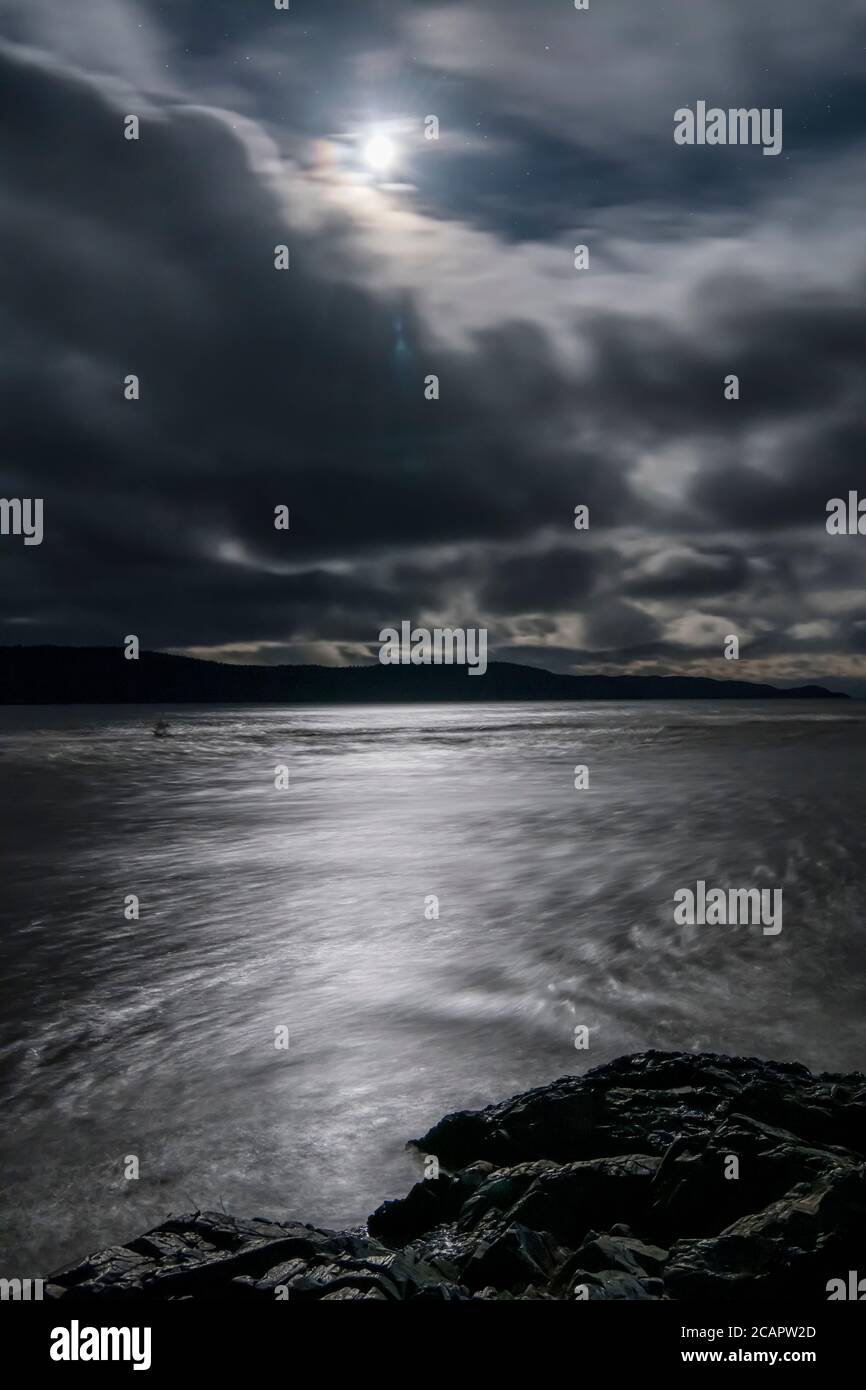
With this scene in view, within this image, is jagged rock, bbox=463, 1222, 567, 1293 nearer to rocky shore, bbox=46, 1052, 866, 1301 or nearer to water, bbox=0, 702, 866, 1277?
rocky shore, bbox=46, 1052, 866, 1301

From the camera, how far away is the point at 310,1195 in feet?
16.5

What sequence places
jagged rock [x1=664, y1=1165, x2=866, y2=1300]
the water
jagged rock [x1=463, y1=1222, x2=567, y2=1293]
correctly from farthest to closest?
the water, jagged rock [x1=463, y1=1222, x2=567, y2=1293], jagged rock [x1=664, y1=1165, x2=866, y2=1300]

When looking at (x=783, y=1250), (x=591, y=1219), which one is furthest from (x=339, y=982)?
(x=783, y=1250)

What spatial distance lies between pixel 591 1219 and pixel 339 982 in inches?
194

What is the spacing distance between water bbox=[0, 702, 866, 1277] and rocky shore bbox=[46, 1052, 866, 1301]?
67 cm

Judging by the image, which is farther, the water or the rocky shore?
the water

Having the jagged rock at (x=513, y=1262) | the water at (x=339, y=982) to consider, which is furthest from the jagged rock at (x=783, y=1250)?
the water at (x=339, y=982)

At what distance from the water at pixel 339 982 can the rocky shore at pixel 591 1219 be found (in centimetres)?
67

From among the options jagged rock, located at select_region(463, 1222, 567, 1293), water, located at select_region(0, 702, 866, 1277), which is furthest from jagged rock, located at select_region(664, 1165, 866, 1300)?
water, located at select_region(0, 702, 866, 1277)

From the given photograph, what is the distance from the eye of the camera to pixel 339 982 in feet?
29.3

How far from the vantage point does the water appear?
540 cm

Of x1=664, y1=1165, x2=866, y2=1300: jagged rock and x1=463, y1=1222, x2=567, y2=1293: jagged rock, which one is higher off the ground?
x1=664, y1=1165, x2=866, y2=1300: jagged rock

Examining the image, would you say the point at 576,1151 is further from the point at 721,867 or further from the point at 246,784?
the point at 246,784
